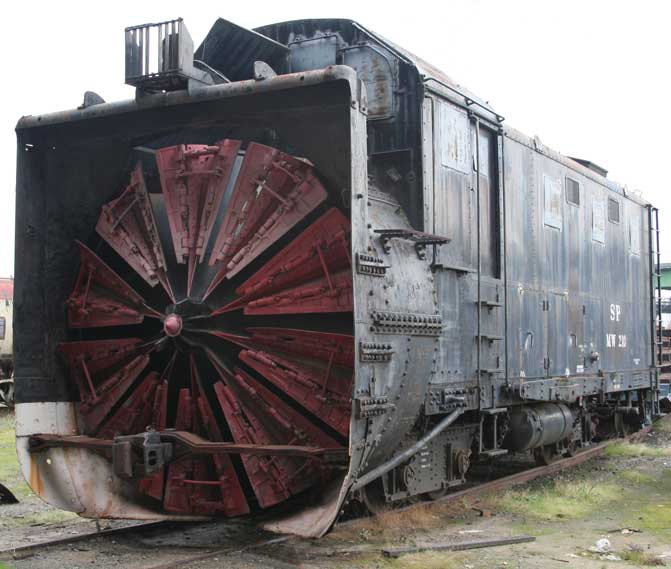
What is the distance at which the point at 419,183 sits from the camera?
311 inches

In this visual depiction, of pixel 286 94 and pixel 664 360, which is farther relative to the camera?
pixel 664 360

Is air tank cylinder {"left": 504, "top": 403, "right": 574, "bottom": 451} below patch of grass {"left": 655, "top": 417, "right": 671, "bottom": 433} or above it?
above

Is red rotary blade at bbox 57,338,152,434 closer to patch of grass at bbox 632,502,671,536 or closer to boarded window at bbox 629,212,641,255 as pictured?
patch of grass at bbox 632,502,671,536

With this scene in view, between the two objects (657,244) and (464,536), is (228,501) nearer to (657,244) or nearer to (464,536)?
(464,536)

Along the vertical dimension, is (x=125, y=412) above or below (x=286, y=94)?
below

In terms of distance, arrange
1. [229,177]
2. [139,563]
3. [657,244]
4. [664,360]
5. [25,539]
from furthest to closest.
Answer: [664,360] < [657,244] < [25,539] < [229,177] < [139,563]

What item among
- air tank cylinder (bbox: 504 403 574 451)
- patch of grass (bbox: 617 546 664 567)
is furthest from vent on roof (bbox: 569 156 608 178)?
patch of grass (bbox: 617 546 664 567)

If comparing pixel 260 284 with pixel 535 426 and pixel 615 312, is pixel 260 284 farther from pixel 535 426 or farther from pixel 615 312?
pixel 615 312

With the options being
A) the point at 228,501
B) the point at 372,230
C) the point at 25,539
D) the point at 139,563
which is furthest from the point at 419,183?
the point at 25,539

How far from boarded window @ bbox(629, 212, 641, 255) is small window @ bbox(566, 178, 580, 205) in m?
2.94

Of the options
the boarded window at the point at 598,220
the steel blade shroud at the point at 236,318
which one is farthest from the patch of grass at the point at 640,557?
the boarded window at the point at 598,220

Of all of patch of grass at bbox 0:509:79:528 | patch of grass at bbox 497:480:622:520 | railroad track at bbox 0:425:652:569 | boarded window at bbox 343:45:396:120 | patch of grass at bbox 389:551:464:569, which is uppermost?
boarded window at bbox 343:45:396:120

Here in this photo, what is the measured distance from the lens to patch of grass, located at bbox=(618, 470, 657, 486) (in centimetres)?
1143

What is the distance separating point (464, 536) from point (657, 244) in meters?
9.99
